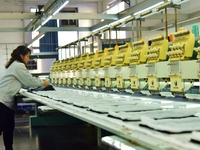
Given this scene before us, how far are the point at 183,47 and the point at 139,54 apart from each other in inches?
33.8

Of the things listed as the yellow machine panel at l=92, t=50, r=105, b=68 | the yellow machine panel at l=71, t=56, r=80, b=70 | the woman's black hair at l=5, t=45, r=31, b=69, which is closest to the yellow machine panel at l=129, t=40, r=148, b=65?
the yellow machine panel at l=92, t=50, r=105, b=68

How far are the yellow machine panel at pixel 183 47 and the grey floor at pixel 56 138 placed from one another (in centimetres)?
245

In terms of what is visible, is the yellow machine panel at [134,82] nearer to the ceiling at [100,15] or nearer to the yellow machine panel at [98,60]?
the ceiling at [100,15]

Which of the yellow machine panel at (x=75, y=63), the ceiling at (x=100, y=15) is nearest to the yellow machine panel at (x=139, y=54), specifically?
the ceiling at (x=100, y=15)

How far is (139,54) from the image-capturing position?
3990 mm

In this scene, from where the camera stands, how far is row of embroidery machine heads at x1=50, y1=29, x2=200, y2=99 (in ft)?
10.4

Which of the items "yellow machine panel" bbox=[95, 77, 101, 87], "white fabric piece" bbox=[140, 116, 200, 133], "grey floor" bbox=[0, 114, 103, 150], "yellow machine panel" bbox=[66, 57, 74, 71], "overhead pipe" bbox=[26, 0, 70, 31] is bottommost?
"grey floor" bbox=[0, 114, 103, 150]

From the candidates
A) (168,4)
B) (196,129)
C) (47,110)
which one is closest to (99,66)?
(47,110)

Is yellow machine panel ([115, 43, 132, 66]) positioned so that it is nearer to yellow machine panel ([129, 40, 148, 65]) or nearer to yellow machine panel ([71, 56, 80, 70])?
yellow machine panel ([129, 40, 148, 65])

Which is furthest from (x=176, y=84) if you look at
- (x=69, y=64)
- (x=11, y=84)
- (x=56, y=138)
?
(x=69, y=64)

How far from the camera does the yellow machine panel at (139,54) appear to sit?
157 inches

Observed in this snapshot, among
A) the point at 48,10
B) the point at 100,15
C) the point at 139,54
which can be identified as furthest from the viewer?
the point at 100,15

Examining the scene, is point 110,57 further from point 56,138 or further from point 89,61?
point 56,138

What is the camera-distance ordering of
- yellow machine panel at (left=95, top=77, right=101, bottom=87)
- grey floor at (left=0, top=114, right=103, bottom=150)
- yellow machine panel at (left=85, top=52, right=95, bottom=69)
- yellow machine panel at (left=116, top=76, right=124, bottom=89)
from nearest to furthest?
yellow machine panel at (left=116, top=76, right=124, bottom=89), yellow machine panel at (left=95, top=77, right=101, bottom=87), grey floor at (left=0, top=114, right=103, bottom=150), yellow machine panel at (left=85, top=52, right=95, bottom=69)
